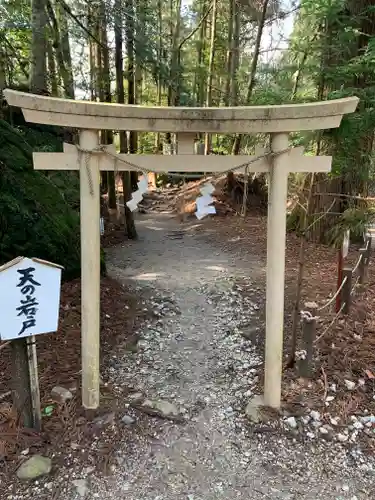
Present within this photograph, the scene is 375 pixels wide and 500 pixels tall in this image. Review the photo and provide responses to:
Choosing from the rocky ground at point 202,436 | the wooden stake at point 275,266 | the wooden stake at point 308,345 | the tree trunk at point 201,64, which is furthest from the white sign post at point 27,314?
the tree trunk at point 201,64

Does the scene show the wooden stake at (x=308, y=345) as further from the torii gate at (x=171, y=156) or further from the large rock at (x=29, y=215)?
the large rock at (x=29, y=215)

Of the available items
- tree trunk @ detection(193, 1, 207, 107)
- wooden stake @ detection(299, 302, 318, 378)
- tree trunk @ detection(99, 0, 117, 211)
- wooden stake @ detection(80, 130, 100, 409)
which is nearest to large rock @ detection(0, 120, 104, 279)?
wooden stake @ detection(80, 130, 100, 409)

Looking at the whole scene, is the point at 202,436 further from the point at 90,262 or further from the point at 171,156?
the point at 171,156

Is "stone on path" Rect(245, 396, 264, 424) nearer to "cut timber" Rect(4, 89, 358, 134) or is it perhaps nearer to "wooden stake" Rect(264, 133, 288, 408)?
"wooden stake" Rect(264, 133, 288, 408)

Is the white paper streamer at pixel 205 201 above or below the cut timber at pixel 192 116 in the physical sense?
below

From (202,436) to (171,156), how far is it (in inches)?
84.0

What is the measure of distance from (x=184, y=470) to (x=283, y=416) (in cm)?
94

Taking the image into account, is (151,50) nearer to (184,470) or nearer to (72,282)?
(72,282)

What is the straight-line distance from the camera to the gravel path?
2.71 metres

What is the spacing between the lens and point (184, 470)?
2.84 metres

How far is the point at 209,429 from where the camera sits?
3225 mm

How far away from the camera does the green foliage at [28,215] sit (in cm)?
446

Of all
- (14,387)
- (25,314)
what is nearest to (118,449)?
(14,387)

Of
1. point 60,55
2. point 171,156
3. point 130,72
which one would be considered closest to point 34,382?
point 171,156
